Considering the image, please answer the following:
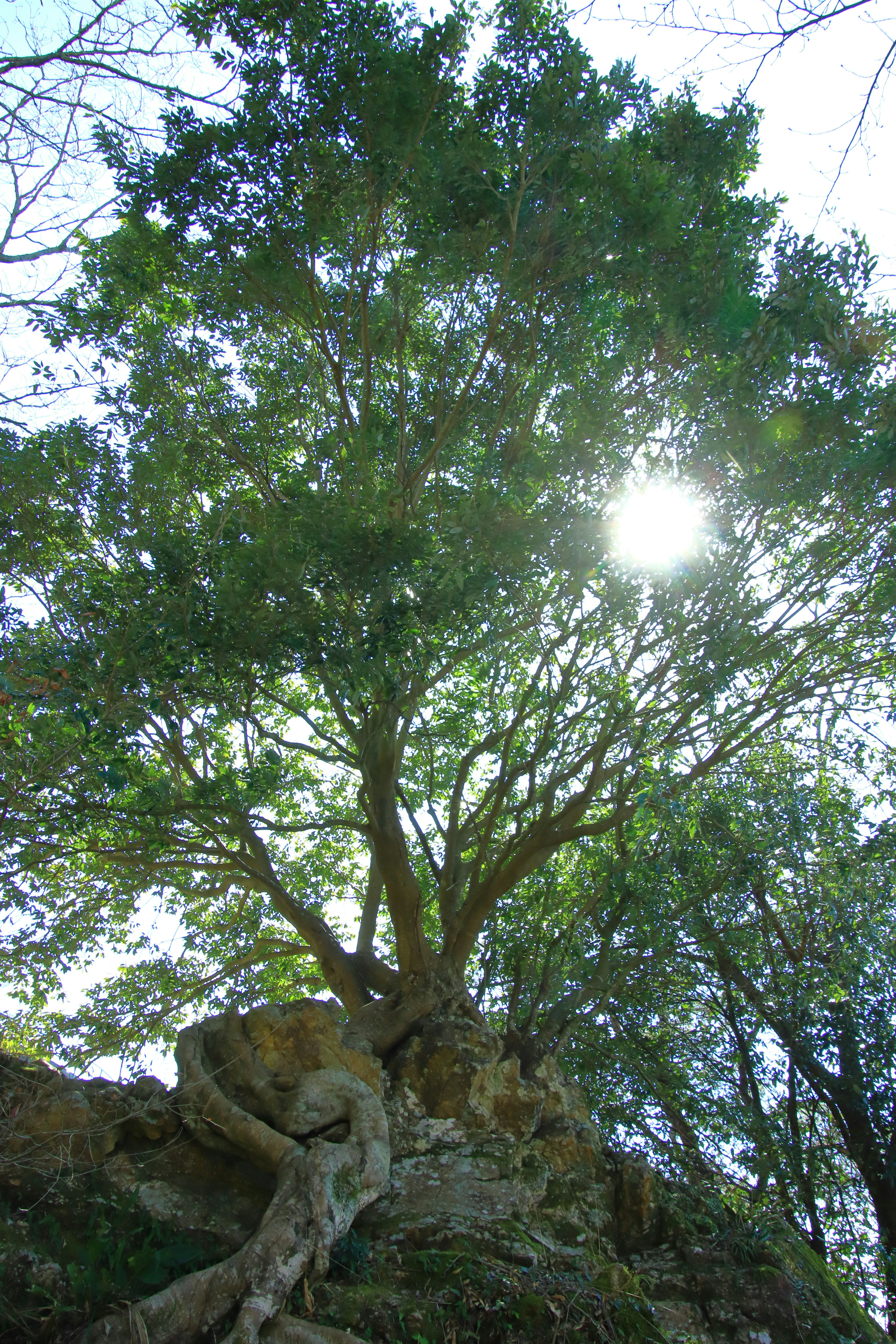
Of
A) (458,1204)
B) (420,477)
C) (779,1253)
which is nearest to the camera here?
(458,1204)

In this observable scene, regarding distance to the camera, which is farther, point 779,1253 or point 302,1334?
point 779,1253

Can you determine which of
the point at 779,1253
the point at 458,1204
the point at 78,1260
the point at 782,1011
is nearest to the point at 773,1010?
the point at 782,1011

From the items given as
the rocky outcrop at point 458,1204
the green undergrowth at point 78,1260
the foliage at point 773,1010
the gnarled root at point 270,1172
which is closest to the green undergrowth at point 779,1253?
the rocky outcrop at point 458,1204

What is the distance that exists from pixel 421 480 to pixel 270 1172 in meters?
6.78

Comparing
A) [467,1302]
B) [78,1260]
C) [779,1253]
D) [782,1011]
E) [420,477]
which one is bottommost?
[78,1260]

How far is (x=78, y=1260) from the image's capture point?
4.65 metres

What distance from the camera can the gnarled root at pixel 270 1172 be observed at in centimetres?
427

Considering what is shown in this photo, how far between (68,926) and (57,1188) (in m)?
5.15

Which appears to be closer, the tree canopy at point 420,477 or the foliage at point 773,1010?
the tree canopy at point 420,477

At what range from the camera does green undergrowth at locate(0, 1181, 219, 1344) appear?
4250 mm

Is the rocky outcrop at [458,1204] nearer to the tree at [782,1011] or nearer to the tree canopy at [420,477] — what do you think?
the tree canopy at [420,477]

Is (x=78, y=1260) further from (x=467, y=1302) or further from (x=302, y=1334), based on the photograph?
(x=467, y=1302)

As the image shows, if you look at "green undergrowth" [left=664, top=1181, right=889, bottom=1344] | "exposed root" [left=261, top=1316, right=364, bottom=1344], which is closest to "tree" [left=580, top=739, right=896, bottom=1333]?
"green undergrowth" [left=664, top=1181, right=889, bottom=1344]

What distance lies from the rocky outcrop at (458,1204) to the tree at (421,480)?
83 cm
